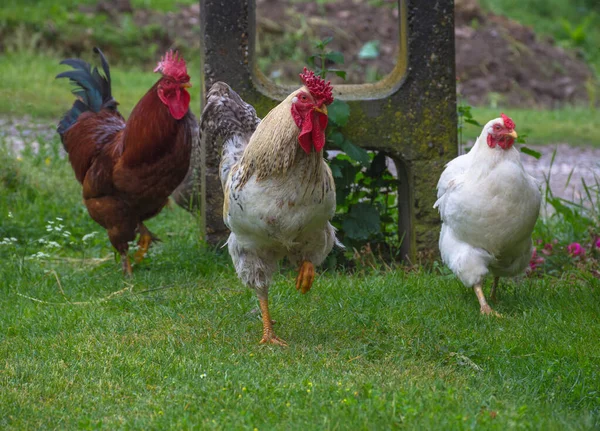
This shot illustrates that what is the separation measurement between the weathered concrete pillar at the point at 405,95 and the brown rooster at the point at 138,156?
0.83 ft

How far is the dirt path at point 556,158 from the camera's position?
33.5 ft

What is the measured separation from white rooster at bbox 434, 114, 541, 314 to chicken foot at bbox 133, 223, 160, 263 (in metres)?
2.71

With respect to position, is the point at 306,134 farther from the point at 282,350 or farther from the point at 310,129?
the point at 282,350

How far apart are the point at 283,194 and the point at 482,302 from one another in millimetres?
1739

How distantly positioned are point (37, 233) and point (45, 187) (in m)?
1.20

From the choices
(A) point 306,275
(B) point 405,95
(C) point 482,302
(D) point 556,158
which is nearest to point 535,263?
(C) point 482,302

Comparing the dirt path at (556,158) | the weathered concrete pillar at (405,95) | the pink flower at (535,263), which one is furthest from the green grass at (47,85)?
the pink flower at (535,263)

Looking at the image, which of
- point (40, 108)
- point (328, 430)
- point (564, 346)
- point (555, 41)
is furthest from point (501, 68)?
point (328, 430)

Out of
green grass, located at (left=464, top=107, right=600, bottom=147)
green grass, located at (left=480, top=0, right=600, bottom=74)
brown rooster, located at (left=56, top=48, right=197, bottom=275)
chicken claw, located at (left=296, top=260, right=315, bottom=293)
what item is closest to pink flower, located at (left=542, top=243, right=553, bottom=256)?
chicken claw, located at (left=296, top=260, right=315, bottom=293)

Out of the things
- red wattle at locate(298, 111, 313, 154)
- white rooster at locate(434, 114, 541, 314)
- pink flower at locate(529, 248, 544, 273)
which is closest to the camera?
red wattle at locate(298, 111, 313, 154)

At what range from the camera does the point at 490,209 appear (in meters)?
5.54

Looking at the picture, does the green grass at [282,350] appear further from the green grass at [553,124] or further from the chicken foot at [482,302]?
the green grass at [553,124]

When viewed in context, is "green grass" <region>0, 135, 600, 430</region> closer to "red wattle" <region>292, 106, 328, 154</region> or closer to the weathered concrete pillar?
the weathered concrete pillar

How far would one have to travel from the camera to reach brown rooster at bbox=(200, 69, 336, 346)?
4.75 metres
